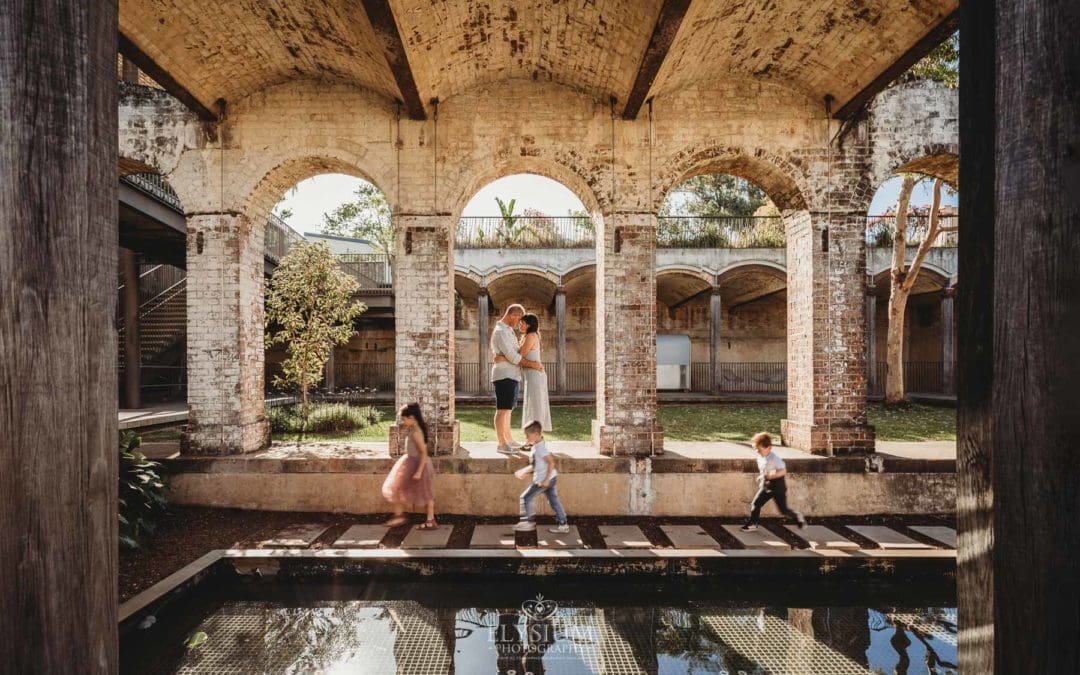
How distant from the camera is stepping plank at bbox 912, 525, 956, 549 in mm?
5242

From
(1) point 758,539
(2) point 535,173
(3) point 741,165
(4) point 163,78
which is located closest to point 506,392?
(2) point 535,173

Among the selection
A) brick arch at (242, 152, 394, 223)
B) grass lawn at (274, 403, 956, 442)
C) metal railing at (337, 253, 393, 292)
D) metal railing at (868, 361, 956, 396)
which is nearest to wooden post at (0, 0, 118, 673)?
brick arch at (242, 152, 394, 223)

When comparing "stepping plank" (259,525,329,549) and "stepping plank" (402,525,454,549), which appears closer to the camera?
"stepping plank" (402,525,454,549)

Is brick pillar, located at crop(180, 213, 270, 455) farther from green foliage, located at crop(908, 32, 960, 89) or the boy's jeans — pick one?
green foliage, located at crop(908, 32, 960, 89)

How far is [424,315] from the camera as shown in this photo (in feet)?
21.1

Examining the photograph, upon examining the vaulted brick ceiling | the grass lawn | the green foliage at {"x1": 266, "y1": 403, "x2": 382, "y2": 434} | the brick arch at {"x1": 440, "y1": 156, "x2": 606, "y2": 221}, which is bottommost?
the grass lawn

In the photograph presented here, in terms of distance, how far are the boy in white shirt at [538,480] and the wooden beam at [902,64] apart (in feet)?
18.1

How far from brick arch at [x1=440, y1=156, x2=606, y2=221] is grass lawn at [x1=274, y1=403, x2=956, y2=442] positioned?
4.17 meters

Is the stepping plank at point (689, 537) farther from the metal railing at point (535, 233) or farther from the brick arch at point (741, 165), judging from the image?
the metal railing at point (535, 233)

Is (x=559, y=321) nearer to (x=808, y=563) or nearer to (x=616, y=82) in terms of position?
(x=616, y=82)

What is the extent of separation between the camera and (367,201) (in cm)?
2784

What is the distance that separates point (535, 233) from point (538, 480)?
1443cm

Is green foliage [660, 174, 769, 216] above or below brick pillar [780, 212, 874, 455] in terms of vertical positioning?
above

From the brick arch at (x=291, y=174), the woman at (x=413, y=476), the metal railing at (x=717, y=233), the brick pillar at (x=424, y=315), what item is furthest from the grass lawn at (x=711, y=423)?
the metal railing at (x=717, y=233)
